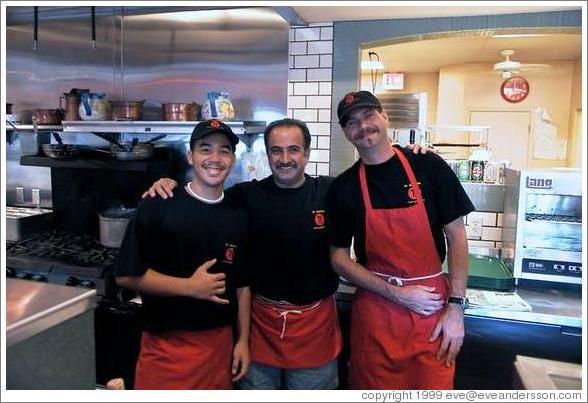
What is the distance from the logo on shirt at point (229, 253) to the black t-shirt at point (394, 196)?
36 centimetres

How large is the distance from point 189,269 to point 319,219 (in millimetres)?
484

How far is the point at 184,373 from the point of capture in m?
1.53

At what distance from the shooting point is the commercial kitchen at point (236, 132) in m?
1.96

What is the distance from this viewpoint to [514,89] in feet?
22.6

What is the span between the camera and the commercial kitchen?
1.96 meters

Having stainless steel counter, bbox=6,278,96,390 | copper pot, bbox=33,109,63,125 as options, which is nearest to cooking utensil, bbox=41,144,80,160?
copper pot, bbox=33,109,63,125

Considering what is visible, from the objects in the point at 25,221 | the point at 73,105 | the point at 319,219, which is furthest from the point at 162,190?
the point at 25,221

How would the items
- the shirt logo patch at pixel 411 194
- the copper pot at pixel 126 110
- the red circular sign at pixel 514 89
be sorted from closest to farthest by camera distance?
the shirt logo patch at pixel 411 194 → the copper pot at pixel 126 110 → the red circular sign at pixel 514 89

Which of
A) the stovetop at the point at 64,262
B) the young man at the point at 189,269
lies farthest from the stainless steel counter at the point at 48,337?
the stovetop at the point at 64,262

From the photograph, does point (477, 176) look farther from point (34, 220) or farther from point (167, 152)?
point (34, 220)

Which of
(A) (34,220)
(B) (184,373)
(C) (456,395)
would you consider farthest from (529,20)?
(A) (34,220)

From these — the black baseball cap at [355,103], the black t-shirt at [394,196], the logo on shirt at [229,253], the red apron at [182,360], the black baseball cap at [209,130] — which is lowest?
the red apron at [182,360]

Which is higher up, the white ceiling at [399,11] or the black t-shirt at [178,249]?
the white ceiling at [399,11]

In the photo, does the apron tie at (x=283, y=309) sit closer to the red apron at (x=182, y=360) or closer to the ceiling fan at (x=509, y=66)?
the red apron at (x=182, y=360)
